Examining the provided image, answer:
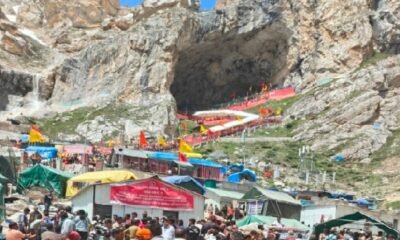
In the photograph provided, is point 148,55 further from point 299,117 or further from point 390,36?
point 390,36

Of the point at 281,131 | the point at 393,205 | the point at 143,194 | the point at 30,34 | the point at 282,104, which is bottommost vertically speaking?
the point at 393,205

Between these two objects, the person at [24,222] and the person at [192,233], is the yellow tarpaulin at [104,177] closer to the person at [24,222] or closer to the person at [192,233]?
the person at [24,222]

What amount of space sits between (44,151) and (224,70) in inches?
1723

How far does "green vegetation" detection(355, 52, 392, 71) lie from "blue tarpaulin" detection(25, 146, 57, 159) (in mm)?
38715

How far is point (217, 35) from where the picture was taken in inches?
3438

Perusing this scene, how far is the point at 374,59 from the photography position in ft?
266

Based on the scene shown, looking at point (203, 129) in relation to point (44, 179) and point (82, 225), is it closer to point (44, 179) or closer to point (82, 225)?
point (44, 179)

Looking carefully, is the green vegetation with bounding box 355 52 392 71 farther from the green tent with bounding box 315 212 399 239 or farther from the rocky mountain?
the green tent with bounding box 315 212 399 239

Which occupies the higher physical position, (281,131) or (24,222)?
(281,131)

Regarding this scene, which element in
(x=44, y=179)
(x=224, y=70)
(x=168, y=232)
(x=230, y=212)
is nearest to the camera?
(x=168, y=232)

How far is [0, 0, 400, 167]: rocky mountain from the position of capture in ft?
242

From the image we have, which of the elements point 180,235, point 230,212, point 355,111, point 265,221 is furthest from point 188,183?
point 355,111

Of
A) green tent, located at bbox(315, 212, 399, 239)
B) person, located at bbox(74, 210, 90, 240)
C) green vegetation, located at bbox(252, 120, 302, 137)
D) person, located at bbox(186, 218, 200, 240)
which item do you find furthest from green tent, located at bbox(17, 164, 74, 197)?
green vegetation, located at bbox(252, 120, 302, 137)

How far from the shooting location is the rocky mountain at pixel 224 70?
7388 cm
